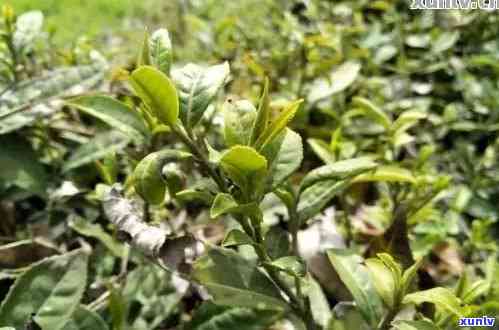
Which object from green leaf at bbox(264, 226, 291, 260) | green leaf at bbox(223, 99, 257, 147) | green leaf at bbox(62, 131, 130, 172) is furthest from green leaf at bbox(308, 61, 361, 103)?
green leaf at bbox(223, 99, 257, 147)

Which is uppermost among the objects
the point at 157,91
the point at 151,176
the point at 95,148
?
the point at 157,91

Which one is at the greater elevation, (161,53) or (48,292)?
(161,53)

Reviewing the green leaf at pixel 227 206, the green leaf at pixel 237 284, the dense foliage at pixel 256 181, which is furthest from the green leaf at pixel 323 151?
the green leaf at pixel 227 206

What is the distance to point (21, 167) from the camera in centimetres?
142

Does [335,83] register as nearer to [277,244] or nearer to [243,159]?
[277,244]

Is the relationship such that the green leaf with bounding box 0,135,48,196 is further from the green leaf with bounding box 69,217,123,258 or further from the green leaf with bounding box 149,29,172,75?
the green leaf with bounding box 149,29,172,75

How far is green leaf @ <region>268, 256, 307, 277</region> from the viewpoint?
925mm

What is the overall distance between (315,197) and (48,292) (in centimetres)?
46

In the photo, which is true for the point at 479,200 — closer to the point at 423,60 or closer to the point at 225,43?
the point at 423,60

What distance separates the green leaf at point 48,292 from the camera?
1092 millimetres

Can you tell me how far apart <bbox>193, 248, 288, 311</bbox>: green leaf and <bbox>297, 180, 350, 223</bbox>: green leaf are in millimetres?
126

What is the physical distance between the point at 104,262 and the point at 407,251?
577mm

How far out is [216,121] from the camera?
1.37m

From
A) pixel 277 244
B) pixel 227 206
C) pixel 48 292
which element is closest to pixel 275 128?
pixel 227 206
